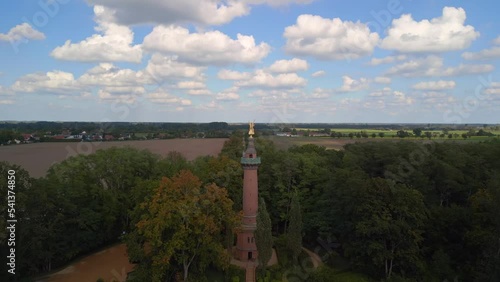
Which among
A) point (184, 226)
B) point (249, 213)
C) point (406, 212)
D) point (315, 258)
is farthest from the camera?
point (315, 258)

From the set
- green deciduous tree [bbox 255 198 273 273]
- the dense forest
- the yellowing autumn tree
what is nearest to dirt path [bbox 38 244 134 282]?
the dense forest

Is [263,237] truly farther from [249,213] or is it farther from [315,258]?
[315,258]

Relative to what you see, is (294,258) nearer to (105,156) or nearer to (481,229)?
(481,229)

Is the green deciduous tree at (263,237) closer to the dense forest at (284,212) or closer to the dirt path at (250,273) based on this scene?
the dirt path at (250,273)

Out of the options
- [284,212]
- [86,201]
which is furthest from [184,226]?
[284,212]

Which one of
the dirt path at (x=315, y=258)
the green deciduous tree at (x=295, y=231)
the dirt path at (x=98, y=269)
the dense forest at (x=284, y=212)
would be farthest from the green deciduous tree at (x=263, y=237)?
the dirt path at (x=98, y=269)

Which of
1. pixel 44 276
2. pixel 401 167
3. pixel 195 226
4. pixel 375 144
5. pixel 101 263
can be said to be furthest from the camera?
pixel 375 144

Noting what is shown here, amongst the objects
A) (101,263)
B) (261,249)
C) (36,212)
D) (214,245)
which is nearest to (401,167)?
(261,249)
